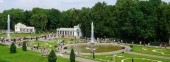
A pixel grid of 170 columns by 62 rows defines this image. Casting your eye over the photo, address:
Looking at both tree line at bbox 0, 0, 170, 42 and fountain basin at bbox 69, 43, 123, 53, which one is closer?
fountain basin at bbox 69, 43, 123, 53

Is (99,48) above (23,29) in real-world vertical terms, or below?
below

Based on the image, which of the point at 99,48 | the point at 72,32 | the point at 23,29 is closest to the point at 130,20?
the point at 99,48

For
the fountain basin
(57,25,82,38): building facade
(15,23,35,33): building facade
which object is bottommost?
the fountain basin

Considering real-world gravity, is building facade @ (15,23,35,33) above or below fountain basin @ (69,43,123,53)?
above

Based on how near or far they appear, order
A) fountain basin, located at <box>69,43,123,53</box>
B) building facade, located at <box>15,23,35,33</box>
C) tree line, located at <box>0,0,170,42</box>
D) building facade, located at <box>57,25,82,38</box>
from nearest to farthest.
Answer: fountain basin, located at <box>69,43,123,53</box>
tree line, located at <box>0,0,170,42</box>
building facade, located at <box>57,25,82,38</box>
building facade, located at <box>15,23,35,33</box>

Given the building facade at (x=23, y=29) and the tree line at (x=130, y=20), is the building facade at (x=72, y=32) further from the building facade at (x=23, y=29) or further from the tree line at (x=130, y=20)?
the building facade at (x=23, y=29)

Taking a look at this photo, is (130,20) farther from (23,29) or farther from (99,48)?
(23,29)

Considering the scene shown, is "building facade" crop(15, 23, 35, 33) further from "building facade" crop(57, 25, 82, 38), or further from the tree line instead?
the tree line

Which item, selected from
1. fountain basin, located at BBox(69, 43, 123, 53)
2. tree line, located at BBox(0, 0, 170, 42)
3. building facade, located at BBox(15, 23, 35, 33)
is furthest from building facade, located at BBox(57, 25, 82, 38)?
fountain basin, located at BBox(69, 43, 123, 53)

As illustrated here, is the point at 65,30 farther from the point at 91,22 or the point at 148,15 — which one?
the point at 148,15

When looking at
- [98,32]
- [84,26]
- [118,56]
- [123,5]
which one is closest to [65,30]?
[84,26]

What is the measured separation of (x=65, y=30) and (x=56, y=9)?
30.0 metres

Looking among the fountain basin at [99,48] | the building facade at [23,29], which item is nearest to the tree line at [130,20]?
the fountain basin at [99,48]

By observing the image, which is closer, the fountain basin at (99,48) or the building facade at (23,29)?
the fountain basin at (99,48)
